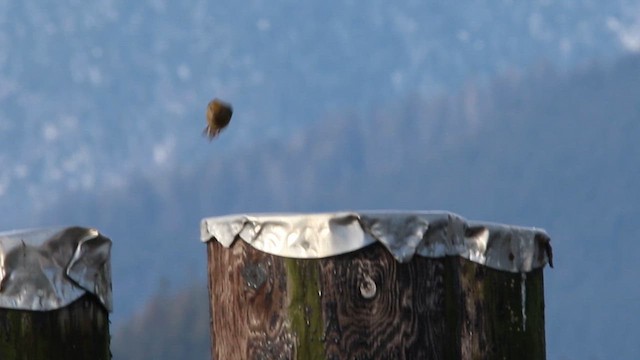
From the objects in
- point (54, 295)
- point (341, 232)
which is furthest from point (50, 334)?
point (341, 232)

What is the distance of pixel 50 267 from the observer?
10.6 ft

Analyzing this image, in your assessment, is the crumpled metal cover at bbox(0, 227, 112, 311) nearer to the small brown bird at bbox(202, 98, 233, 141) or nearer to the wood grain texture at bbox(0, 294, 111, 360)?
the wood grain texture at bbox(0, 294, 111, 360)

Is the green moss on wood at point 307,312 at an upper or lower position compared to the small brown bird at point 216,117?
lower

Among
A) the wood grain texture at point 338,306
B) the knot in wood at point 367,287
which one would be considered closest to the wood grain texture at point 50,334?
the wood grain texture at point 338,306

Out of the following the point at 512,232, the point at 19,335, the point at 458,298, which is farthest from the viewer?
the point at 512,232

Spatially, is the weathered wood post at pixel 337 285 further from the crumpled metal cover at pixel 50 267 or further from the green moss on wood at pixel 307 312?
the crumpled metal cover at pixel 50 267

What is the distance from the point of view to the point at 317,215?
10.9 feet

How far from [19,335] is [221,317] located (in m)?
0.53

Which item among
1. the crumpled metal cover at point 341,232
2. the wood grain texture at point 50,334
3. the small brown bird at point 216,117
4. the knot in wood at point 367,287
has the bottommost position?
the wood grain texture at point 50,334

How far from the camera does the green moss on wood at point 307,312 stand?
3229 mm

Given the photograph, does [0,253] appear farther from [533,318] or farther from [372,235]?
[533,318]

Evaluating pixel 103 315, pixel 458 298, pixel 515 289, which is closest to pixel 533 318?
pixel 515 289

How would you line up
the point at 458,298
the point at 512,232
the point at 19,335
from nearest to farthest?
the point at 19,335
the point at 458,298
the point at 512,232

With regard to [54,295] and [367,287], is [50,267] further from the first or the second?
[367,287]
